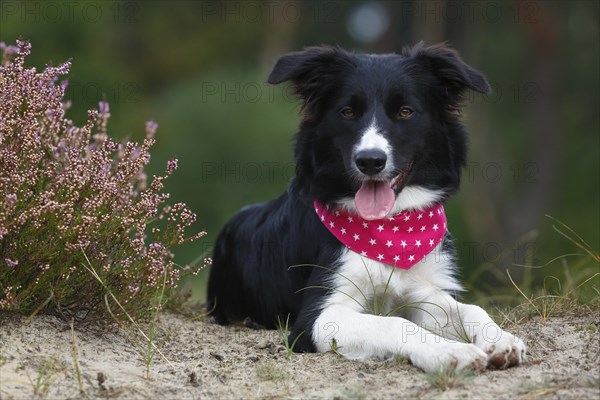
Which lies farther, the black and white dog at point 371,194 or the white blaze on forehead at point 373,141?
the black and white dog at point 371,194

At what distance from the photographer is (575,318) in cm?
511

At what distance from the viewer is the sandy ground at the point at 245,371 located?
12.3ft

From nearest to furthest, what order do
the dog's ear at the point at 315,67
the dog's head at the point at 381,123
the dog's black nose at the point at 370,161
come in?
the dog's black nose at the point at 370,161 → the dog's head at the point at 381,123 → the dog's ear at the point at 315,67

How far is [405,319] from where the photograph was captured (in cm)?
465

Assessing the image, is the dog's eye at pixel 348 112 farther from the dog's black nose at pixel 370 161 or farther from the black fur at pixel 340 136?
the dog's black nose at pixel 370 161

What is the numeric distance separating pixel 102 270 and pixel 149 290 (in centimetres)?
37

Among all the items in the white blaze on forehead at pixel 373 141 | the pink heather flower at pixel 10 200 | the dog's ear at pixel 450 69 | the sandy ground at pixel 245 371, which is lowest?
the sandy ground at pixel 245 371

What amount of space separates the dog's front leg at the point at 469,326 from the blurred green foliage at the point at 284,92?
33.9 feet

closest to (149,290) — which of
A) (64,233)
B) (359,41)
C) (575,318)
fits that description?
(64,233)

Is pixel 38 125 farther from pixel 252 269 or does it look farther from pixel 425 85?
pixel 425 85

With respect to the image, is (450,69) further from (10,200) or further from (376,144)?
(10,200)

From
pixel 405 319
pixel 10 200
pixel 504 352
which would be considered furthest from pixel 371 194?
pixel 10 200

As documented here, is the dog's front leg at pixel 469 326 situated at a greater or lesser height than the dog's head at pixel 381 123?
lesser

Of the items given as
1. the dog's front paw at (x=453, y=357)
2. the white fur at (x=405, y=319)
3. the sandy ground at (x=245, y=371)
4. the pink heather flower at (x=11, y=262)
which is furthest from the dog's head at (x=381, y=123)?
the pink heather flower at (x=11, y=262)
